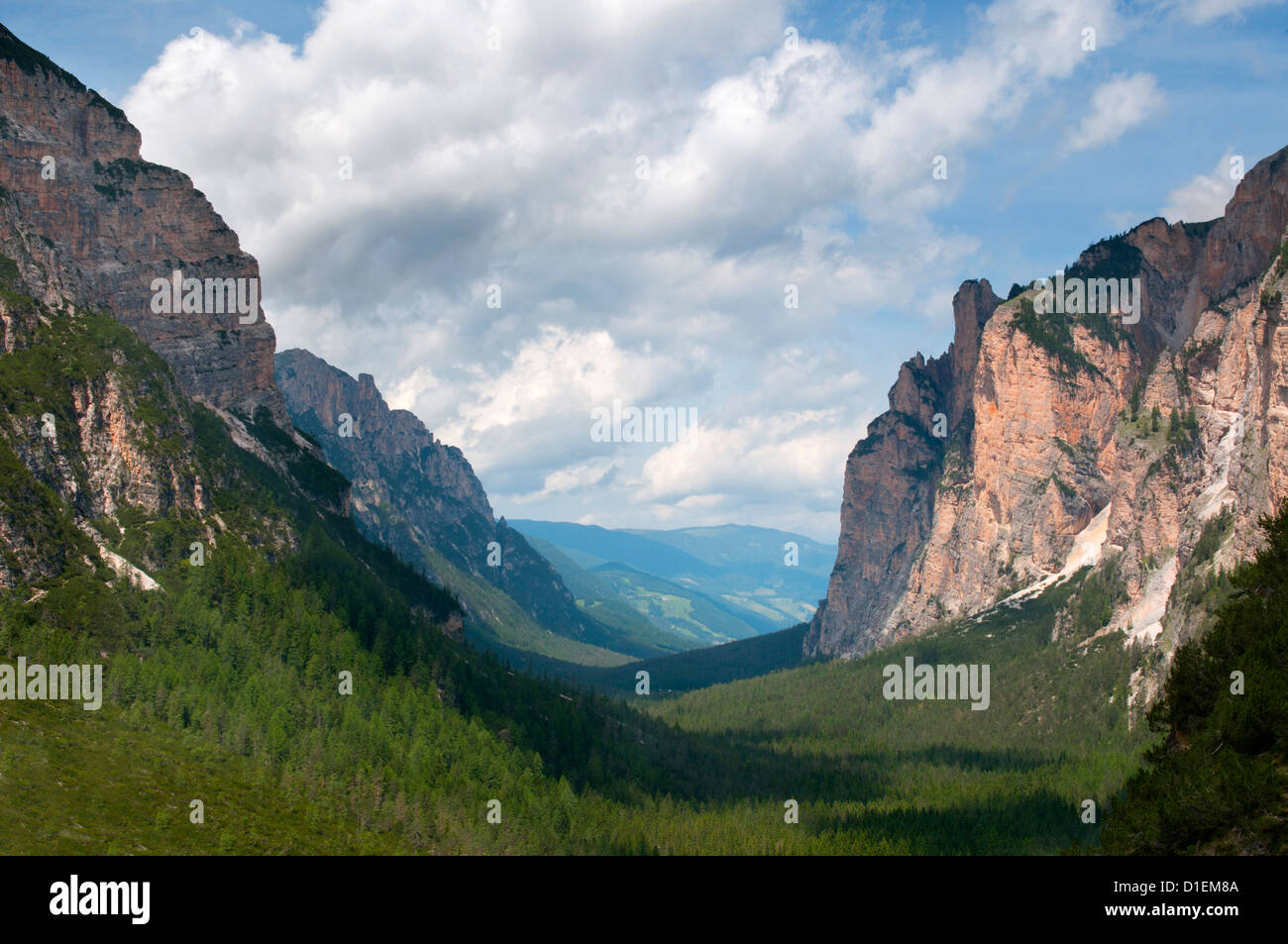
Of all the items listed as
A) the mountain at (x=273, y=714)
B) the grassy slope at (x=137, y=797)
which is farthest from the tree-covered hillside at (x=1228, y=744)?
the grassy slope at (x=137, y=797)

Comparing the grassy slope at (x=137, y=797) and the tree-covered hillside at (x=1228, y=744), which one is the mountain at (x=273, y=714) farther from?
the tree-covered hillside at (x=1228, y=744)

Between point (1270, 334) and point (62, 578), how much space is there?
633ft

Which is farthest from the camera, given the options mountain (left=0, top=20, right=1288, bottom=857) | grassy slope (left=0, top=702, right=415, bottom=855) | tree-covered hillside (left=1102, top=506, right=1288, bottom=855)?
mountain (left=0, top=20, right=1288, bottom=857)

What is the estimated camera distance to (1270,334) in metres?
173

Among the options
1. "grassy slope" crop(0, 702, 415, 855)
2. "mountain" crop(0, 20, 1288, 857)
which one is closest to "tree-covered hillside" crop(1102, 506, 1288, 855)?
"mountain" crop(0, 20, 1288, 857)

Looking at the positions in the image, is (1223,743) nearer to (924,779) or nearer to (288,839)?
(288,839)

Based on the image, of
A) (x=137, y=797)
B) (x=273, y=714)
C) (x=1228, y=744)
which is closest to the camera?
(x=1228, y=744)

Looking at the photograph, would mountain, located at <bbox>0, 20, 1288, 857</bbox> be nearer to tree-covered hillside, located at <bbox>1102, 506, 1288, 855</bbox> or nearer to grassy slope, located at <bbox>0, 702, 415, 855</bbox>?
grassy slope, located at <bbox>0, 702, 415, 855</bbox>

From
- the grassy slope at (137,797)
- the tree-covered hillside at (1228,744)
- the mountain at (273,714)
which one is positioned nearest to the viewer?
the tree-covered hillside at (1228,744)

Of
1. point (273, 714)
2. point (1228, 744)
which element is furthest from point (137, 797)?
point (1228, 744)

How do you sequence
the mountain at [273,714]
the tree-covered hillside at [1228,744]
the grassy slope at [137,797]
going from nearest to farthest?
the tree-covered hillside at [1228,744]
the grassy slope at [137,797]
the mountain at [273,714]

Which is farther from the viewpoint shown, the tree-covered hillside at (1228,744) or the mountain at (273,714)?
the mountain at (273,714)

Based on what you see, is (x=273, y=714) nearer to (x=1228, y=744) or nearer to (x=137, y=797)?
(x=137, y=797)
